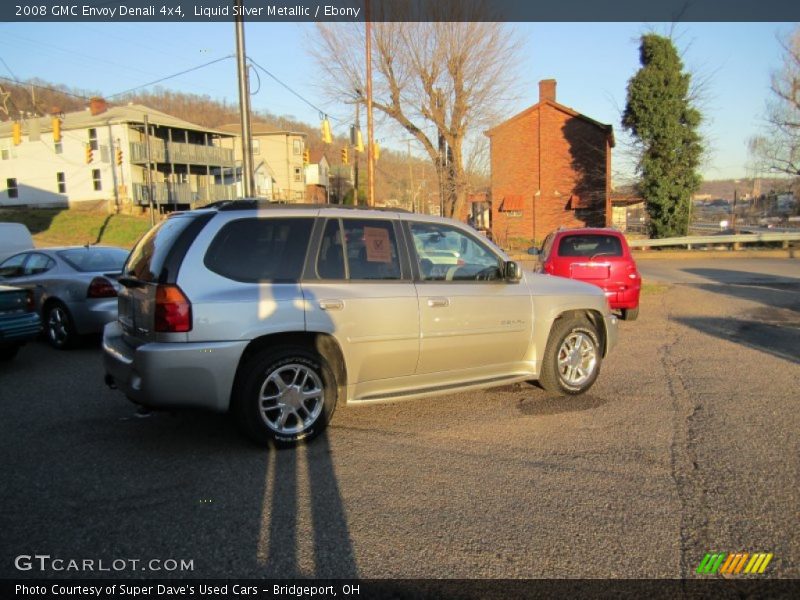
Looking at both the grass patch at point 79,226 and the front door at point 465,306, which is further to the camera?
the grass patch at point 79,226

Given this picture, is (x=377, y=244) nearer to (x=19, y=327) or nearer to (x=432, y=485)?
(x=432, y=485)

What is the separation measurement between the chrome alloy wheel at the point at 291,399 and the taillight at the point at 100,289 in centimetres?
515

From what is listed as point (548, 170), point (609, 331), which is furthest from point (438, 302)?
point (548, 170)

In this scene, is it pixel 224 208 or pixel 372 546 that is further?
pixel 224 208

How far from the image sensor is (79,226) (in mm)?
36812

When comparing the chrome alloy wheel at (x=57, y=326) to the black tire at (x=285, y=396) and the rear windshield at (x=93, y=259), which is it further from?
the black tire at (x=285, y=396)

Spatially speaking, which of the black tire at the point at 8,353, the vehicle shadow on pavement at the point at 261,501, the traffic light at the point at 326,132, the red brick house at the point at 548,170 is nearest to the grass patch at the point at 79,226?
the traffic light at the point at 326,132

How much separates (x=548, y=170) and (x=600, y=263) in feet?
102

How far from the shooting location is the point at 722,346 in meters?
8.67

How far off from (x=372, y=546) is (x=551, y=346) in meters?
3.28

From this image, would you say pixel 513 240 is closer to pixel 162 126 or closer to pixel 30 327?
pixel 162 126

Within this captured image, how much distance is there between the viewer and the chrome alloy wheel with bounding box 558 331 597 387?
616 centimetres

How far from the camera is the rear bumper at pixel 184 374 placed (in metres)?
4.40

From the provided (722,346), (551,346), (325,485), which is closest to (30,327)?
(325,485)
